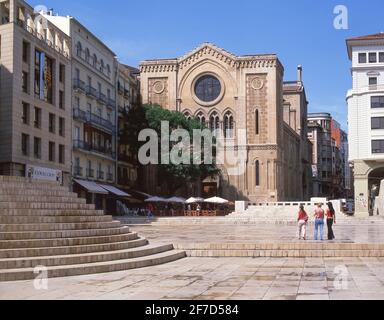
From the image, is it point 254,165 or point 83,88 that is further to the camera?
point 254,165

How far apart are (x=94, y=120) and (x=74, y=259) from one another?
41.7 meters

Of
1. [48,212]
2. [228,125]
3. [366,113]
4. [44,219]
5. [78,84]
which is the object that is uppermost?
[78,84]

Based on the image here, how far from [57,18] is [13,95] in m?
12.7

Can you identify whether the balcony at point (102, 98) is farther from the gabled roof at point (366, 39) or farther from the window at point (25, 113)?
the gabled roof at point (366, 39)

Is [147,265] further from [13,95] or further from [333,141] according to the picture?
[333,141]

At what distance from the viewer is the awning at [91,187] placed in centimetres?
4968

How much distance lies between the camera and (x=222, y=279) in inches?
511

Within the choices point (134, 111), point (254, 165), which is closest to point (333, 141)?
point (254, 165)

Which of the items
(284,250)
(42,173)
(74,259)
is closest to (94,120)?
(42,173)

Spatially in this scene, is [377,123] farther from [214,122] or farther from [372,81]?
[214,122]

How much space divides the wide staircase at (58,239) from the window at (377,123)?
41.8m

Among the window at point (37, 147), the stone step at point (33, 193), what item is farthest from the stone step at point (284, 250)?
the window at point (37, 147)

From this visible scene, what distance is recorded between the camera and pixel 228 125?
6969cm

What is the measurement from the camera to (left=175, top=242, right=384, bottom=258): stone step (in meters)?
18.3
